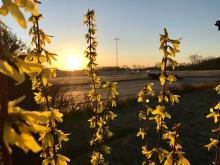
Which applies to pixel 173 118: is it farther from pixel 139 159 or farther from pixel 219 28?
pixel 219 28

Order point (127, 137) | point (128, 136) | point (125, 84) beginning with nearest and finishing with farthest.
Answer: point (127, 137) → point (128, 136) → point (125, 84)

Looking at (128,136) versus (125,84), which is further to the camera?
(125,84)

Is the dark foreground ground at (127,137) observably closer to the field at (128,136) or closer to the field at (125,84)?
the field at (128,136)

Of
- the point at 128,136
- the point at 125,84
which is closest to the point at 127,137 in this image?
the point at 128,136

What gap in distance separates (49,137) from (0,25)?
6.38ft

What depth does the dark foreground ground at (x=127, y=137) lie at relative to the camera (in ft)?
29.5

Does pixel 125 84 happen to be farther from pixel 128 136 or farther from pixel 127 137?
pixel 127 137

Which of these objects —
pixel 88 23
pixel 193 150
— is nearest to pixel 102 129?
pixel 88 23

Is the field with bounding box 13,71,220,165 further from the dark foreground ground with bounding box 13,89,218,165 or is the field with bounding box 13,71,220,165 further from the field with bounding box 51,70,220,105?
the field with bounding box 51,70,220,105

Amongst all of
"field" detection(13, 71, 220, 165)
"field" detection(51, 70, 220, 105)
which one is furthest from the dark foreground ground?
"field" detection(51, 70, 220, 105)

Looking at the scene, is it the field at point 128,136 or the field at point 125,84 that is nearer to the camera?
the field at point 128,136

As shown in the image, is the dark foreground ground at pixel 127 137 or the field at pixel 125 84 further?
the field at pixel 125 84

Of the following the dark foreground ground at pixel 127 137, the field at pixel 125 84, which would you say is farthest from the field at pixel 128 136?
the field at pixel 125 84

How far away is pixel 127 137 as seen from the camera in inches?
427
